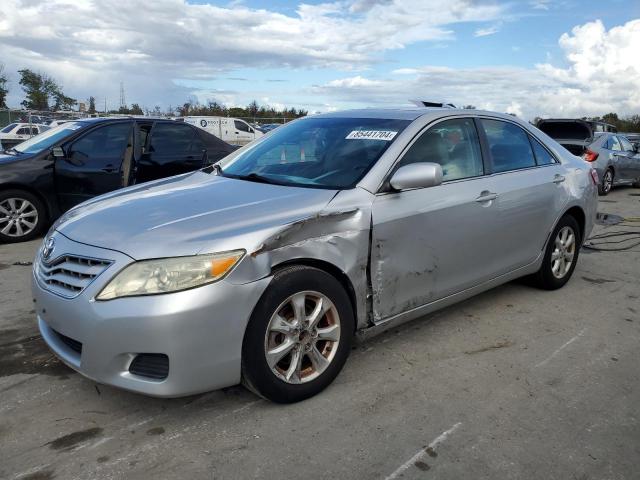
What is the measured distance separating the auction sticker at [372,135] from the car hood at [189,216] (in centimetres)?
65

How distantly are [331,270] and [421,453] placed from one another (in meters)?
1.05

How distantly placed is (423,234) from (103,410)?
2.12 metres

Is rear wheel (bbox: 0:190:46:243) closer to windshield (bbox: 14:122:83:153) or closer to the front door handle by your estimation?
windshield (bbox: 14:122:83:153)

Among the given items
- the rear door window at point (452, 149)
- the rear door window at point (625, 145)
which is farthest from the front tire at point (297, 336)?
the rear door window at point (625, 145)

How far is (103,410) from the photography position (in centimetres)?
296

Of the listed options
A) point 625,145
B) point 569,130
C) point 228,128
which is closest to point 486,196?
point 569,130

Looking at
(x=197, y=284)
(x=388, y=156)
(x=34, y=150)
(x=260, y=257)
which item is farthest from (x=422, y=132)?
(x=34, y=150)

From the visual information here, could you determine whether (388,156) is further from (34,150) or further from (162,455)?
(34,150)

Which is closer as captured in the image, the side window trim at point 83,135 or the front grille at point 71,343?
the front grille at point 71,343

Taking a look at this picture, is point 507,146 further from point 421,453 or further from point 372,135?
point 421,453

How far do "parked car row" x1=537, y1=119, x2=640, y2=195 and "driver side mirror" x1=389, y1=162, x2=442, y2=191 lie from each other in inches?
395

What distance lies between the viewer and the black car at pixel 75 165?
22.8 ft

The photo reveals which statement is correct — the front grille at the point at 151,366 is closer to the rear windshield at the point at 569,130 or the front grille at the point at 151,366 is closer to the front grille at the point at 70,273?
the front grille at the point at 70,273

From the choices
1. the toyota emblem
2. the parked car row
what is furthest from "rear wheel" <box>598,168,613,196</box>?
the toyota emblem
